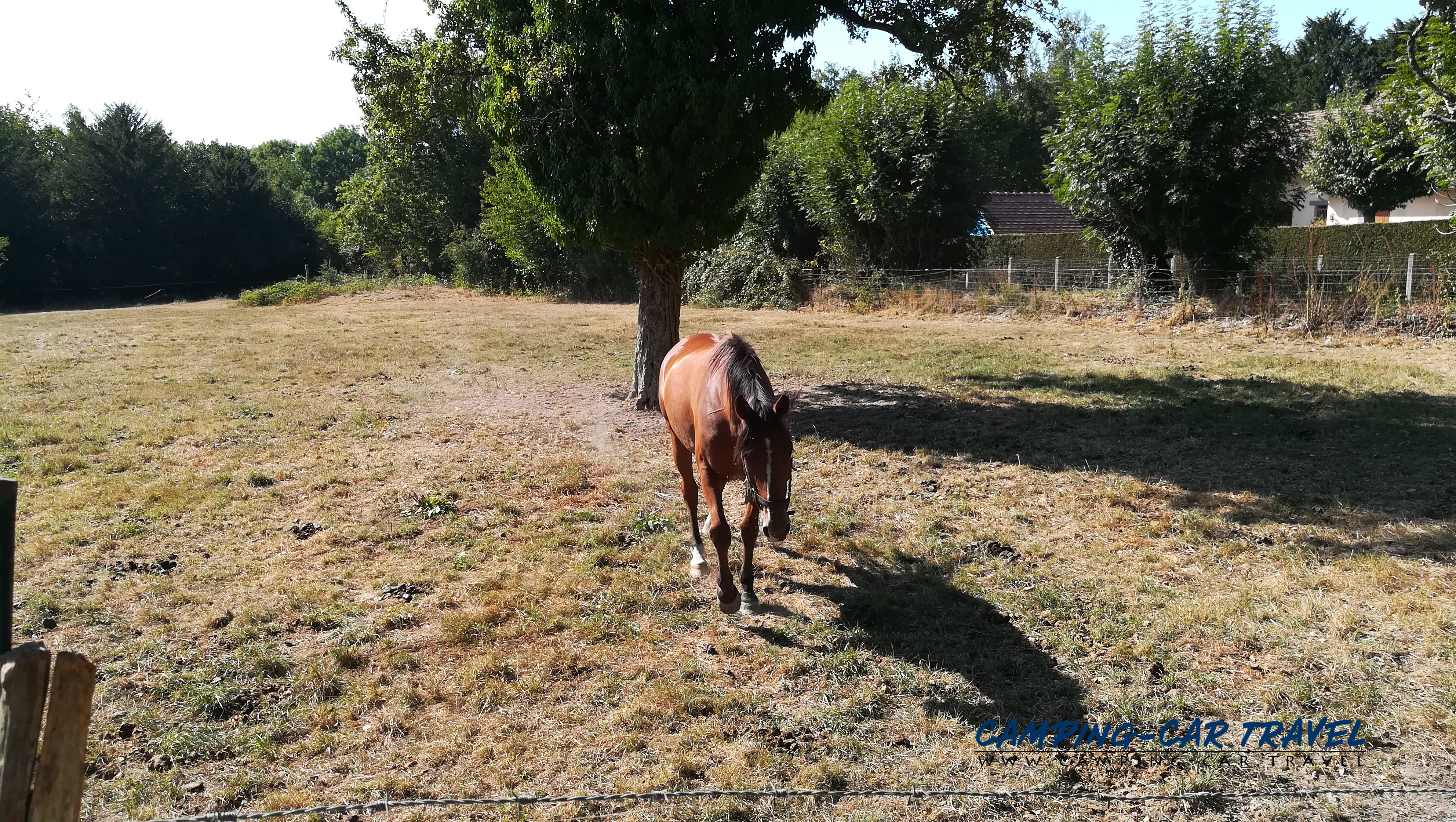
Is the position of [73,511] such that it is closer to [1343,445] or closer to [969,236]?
[1343,445]

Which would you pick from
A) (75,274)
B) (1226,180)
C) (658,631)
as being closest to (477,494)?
(658,631)

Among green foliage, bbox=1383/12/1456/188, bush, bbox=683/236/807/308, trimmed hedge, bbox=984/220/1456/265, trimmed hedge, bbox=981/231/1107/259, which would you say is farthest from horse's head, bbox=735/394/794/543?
bush, bbox=683/236/807/308

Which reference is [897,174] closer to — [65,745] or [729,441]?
[729,441]

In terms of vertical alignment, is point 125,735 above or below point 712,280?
below

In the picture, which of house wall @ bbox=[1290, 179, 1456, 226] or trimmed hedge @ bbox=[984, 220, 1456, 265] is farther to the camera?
house wall @ bbox=[1290, 179, 1456, 226]

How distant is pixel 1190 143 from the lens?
57.0 ft

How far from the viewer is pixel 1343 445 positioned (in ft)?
26.8

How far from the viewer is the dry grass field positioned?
11.8ft

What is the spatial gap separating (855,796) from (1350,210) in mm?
44999

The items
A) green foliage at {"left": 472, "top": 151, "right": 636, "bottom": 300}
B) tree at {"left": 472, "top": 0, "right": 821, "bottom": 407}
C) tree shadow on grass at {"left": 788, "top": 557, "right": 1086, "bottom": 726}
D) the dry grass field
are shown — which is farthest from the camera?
green foliage at {"left": 472, "top": 151, "right": 636, "bottom": 300}

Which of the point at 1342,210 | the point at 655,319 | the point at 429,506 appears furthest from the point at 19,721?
the point at 1342,210

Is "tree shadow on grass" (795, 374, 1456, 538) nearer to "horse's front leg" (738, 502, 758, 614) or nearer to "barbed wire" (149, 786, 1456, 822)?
"barbed wire" (149, 786, 1456, 822)

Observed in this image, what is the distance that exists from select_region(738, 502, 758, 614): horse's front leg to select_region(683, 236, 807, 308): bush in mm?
21949

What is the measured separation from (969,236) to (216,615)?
2351 cm
